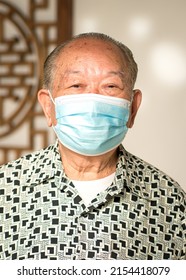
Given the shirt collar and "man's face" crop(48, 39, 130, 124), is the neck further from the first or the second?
"man's face" crop(48, 39, 130, 124)

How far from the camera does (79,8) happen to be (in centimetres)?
225

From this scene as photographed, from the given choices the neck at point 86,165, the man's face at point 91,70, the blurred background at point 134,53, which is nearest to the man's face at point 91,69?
the man's face at point 91,70

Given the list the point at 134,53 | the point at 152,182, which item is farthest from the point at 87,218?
the point at 134,53

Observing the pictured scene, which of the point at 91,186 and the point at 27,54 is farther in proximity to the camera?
the point at 27,54

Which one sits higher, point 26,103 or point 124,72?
point 124,72

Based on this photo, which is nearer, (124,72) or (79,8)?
(124,72)

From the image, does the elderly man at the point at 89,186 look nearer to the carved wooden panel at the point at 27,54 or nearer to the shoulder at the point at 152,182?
the shoulder at the point at 152,182

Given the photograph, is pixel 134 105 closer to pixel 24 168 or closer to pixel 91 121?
pixel 91 121

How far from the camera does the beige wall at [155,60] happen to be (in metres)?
2.20

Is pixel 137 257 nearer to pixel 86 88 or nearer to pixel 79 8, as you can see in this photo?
pixel 86 88

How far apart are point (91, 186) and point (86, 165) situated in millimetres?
48

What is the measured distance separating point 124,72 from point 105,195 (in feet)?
0.87

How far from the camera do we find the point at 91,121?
0.90 m

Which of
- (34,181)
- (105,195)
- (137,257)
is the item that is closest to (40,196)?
(34,181)
